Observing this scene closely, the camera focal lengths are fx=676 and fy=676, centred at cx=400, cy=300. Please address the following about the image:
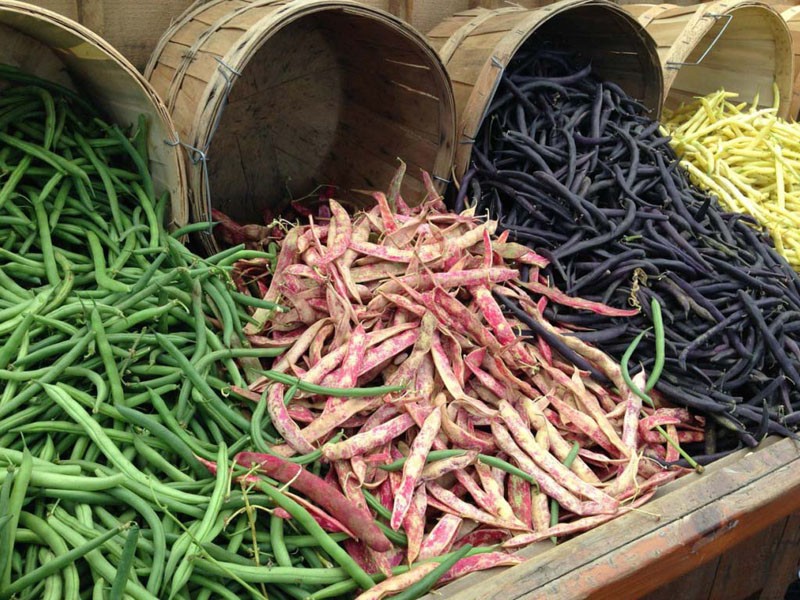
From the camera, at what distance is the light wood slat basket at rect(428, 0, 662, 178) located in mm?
2699

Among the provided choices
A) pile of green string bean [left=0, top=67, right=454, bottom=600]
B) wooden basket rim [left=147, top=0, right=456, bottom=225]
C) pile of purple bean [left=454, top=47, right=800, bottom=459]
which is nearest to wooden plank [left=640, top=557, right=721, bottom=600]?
pile of purple bean [left=454, top=47, right=800, bottom=459]

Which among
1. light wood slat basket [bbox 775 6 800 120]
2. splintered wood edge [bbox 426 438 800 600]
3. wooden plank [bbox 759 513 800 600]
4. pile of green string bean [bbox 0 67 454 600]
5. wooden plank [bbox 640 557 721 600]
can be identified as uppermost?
light wood slat basket [bbox 775 6 800 120]

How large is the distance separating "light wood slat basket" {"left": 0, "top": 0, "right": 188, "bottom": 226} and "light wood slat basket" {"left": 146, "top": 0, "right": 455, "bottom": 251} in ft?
0.27

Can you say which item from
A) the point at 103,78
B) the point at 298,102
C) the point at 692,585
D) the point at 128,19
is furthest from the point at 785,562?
the point at 128,19

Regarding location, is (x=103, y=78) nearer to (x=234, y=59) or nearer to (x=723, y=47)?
(x=234, y=59)

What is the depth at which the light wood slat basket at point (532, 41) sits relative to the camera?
270cm

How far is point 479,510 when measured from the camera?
177cm

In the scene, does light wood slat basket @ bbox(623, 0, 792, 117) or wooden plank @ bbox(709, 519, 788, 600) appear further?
light wood slat basket @ bbox(623, 0, 792, 117)

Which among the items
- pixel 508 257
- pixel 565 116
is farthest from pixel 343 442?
pixel 565 116

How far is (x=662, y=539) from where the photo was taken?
1.71 metres

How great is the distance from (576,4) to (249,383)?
1.96 m

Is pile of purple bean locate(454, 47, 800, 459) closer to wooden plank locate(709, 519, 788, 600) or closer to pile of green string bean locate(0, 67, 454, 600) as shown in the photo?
wooden plank locate(709, 519, 788, 600)

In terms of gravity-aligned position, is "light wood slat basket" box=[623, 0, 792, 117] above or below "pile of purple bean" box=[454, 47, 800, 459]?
above

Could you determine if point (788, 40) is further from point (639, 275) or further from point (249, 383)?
point (249, 383)
